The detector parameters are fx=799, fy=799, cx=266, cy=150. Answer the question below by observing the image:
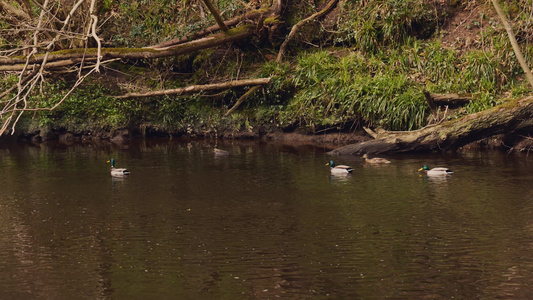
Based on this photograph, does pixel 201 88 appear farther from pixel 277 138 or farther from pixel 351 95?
pixel 351 95

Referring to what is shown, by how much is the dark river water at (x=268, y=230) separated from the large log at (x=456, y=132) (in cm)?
41

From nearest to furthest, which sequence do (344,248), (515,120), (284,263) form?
(284,263) < (344,248) < (515,120)

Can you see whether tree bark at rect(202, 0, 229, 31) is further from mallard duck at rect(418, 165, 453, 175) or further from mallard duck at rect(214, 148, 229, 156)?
mallard duck at rect(418, 165, 453, 175)

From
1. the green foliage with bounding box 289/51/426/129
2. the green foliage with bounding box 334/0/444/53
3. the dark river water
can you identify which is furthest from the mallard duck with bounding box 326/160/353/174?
the green foliage with bounding box 334/0/444/53

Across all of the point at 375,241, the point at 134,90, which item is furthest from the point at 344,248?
the point at 134,90

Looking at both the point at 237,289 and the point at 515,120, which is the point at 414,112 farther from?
the point at 237,289

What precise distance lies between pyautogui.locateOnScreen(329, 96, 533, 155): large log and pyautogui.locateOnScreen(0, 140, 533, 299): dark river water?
0.41 meters

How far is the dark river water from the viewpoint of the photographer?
9.18 m

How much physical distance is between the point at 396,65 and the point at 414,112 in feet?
7.59

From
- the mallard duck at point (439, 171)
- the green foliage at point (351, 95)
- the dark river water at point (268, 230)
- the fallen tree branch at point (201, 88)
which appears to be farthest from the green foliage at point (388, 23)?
the mallard duck at point (439, 171)

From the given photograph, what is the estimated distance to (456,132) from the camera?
1911cm

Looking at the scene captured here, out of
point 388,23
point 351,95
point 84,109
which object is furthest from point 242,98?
point 84,109

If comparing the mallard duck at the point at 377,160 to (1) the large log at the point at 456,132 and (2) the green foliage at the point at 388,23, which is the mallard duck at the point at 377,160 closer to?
(1) the large log at the point at 456,132

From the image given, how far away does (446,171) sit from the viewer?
659 inches
